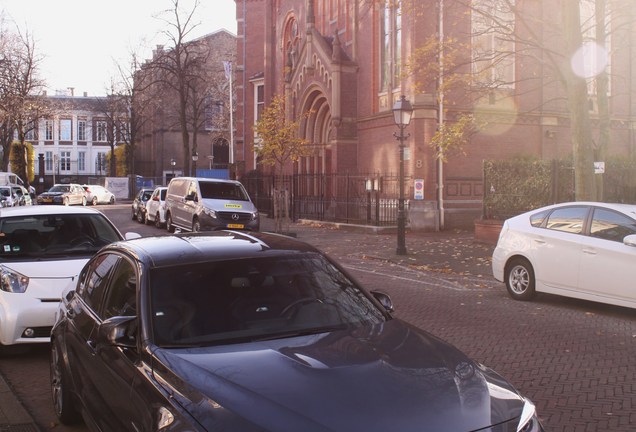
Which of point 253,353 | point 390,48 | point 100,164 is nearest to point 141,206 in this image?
point 390,48

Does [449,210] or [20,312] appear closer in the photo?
[20,312]

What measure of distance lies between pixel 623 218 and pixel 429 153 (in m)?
15.7

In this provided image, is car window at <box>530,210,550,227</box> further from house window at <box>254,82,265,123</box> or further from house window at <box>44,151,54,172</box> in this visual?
house window at <box>44,151,54,172</box>

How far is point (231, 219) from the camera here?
66.4 ft

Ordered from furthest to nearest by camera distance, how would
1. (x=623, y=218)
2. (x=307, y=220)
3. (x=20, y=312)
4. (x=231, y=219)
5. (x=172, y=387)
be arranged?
(x=307, y=220)
(x=231, y=219)
(x=623, y=218)
(x=20, y=312)
(x=172, y=387)

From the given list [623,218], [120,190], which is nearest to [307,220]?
[623,218]

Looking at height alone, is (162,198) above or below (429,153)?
below

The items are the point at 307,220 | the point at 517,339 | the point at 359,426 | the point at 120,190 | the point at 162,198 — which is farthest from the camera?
the point at 120,190

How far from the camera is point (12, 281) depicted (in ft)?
22.4

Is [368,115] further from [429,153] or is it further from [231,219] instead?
[231,219]

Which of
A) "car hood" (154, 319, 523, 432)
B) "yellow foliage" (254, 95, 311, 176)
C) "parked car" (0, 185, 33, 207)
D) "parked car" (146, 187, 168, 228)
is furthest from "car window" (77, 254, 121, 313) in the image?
"parked car" (0, 185, 33, 207)

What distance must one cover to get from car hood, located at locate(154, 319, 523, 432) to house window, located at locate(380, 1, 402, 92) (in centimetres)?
2434

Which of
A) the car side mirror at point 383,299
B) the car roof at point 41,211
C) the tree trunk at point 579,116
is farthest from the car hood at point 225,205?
the car side mirror at point 383,299

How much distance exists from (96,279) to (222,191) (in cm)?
1659
